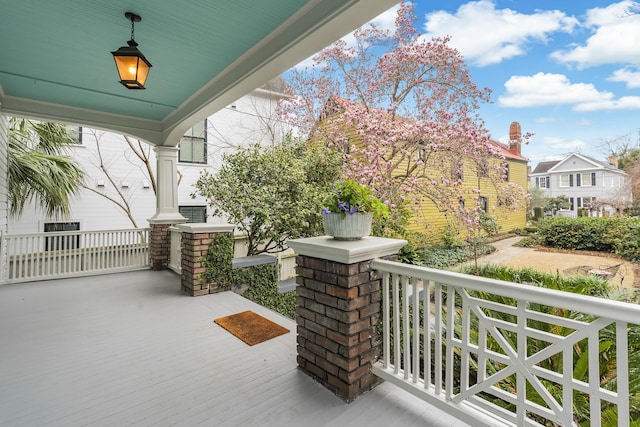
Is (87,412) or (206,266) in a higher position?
(206,266)

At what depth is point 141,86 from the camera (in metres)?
2.99

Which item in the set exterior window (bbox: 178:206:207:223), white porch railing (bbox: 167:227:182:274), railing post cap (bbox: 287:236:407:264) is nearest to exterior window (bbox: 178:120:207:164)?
exterior window (bbox: 178:206:207:223)

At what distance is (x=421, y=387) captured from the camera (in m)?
1.82

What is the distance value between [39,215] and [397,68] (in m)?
9.17

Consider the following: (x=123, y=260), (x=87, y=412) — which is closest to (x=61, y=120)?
(x=123, y=260)

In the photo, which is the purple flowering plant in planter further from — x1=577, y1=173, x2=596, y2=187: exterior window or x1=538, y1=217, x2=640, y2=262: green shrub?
x1=577, y1=173, x2=596, y2=187: exterior window

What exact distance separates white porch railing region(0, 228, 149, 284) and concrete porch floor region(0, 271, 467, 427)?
1722mm

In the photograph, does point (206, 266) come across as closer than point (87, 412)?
No

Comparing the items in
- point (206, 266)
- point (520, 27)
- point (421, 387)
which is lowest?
point (421, 387)

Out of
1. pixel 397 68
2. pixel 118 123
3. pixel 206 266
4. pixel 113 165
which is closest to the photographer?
pixel 206 266

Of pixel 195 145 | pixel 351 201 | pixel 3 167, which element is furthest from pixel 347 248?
pixel 195 145

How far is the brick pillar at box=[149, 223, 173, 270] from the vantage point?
5781 millimetres

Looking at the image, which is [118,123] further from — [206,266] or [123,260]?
[206,266]

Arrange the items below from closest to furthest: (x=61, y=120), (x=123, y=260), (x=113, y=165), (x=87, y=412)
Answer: (x=87, y=412)
(x=61, y=120)
(x=123, y=260)
(x=113, y=165)
